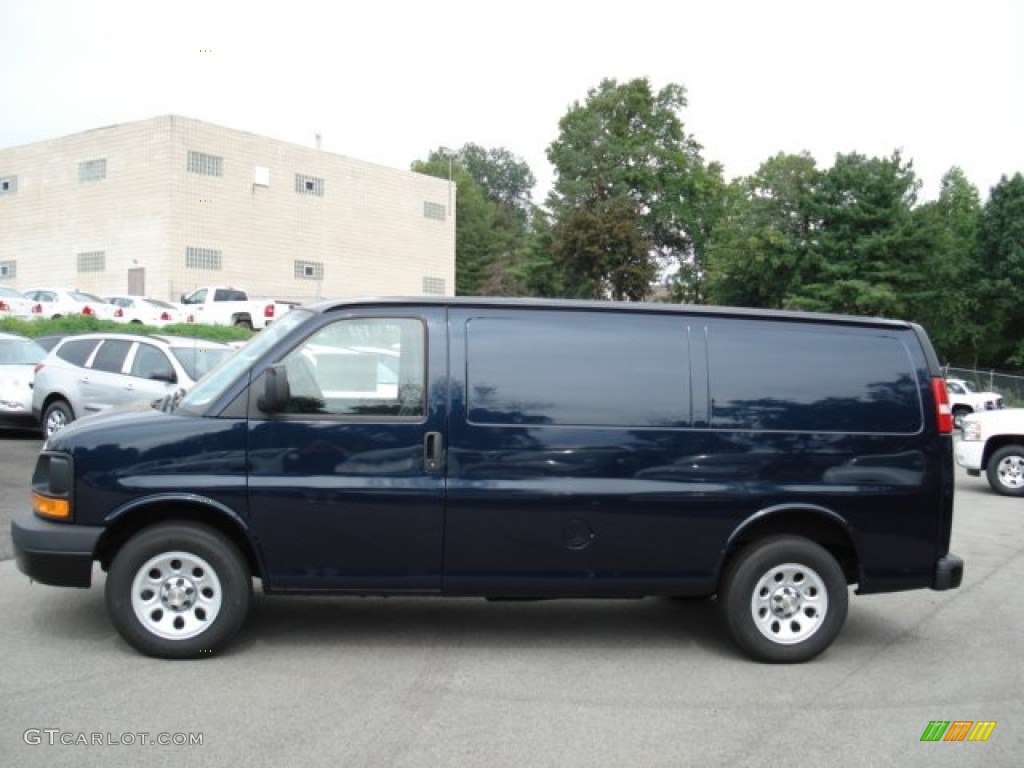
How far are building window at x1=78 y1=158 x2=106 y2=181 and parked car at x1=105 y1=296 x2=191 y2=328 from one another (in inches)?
522

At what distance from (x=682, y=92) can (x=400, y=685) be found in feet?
194

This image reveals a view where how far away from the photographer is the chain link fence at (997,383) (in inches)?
1529

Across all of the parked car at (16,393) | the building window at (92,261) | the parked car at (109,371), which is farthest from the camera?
the building window at (92,261)

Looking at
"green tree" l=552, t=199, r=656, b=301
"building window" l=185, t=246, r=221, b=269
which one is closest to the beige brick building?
"building window" l=185, t=246, r=221, b=269

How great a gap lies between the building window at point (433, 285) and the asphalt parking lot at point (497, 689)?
4693cm

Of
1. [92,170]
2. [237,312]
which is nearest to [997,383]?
[237,312]

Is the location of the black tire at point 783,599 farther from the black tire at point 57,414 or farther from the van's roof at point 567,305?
the black tire at point 57,414

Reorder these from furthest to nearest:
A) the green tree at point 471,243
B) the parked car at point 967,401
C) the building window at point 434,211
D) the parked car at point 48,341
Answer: the green tree at point 471,243, the building window at point 434,211, the parked car at point 967,401, the parked car at point 48,341

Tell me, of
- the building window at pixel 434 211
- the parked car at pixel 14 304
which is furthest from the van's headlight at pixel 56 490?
the building window at pixel 434 211

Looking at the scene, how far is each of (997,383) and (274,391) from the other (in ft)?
133

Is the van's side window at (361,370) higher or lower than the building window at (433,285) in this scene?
lower

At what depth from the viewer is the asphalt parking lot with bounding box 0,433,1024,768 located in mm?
4469

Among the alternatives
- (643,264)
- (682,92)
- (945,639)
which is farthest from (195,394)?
(682,92)

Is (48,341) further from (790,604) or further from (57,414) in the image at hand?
(790,604)
